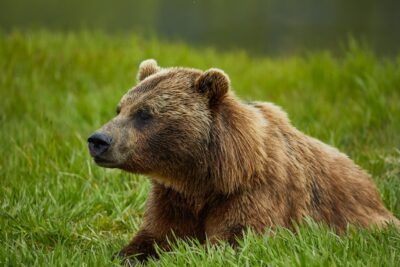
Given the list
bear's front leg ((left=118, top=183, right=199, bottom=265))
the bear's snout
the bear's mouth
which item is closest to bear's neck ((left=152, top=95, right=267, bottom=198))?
bear's front leg ((left=118, top=183, right=199, bottom=265))

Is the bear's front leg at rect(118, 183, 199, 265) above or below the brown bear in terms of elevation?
below

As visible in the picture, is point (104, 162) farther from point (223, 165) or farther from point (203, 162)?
point (223, 165)

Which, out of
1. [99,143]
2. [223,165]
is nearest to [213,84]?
[223,165]

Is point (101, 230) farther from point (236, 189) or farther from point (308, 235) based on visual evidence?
point (308, 235)

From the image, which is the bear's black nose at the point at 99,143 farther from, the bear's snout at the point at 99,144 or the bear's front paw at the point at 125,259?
the bear's front paw at the point at 125,259

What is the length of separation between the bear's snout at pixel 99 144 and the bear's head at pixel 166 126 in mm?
115

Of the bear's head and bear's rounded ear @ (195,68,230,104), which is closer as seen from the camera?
the bear's head

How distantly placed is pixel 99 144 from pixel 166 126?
446mm

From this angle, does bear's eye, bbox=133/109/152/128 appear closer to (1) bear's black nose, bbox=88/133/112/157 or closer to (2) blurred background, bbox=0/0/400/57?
(1) bear's black nose, bbox=88/133/112/157

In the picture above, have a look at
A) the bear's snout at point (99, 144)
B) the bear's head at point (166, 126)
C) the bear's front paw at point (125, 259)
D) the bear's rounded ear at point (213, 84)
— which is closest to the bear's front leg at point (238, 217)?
the bear's head at point (166, 126)

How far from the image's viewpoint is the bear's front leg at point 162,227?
450 cm

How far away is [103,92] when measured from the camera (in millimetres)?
8883

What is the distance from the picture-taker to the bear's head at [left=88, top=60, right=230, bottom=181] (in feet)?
14.2

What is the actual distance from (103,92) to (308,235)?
16.8 ft
